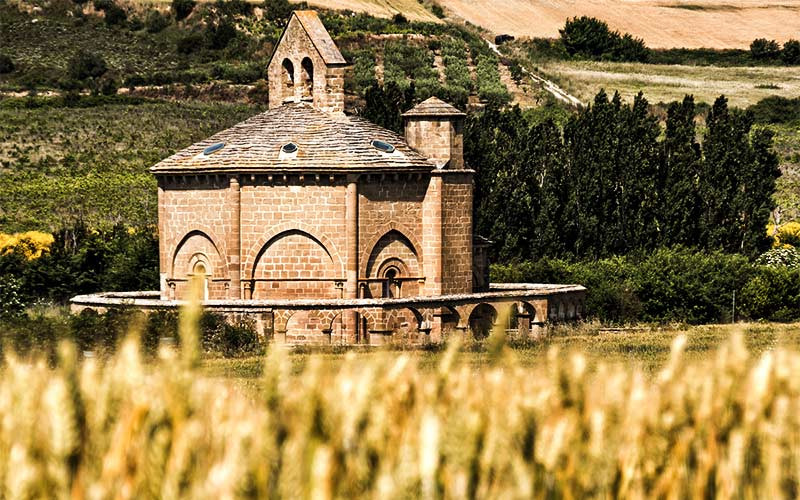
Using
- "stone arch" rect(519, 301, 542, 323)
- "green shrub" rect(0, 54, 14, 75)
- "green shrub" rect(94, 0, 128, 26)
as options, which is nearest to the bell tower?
"stone arch" rect(519, 301, 542, 323)

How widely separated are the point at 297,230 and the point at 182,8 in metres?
69.0

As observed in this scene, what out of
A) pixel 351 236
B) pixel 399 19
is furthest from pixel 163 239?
pixel 399 19

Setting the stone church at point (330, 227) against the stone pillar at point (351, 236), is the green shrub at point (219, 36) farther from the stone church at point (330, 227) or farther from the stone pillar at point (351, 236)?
the stone pillar at point (351, 236)

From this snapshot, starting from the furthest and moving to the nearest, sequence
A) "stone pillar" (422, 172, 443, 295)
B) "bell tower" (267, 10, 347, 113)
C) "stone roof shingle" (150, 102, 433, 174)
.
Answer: "bell tower" (267, 10, 347, 113)
"stone pillar" (422, 172, 443, 295)
"stone roof shingle" (150, 102, 433, 174)

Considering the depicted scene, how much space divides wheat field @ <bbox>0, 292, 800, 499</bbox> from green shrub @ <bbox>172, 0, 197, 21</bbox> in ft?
314

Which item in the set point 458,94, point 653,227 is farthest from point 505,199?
point 458,94

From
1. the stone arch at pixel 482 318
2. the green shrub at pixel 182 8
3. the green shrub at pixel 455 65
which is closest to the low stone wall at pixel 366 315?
the stone arch at pixel 482 318

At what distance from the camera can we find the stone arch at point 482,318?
3812cm

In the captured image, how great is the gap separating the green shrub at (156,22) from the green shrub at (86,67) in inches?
384

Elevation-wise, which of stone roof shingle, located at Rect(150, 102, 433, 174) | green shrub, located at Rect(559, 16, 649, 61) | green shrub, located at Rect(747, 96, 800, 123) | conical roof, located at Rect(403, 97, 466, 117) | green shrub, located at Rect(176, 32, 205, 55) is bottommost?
stone roof shingle, located at Rect(150, 102, 433, 174)

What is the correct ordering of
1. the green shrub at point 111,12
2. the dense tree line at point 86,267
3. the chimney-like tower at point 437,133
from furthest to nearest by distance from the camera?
the green shrub at point 111,12
the dense tree line at point 86,267
the chimney-like tower at point 437,133

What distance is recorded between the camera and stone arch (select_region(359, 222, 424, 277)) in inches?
1457

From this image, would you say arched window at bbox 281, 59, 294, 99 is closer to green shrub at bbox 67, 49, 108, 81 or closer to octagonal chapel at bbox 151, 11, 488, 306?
octagonal chapel at bbox 151, 11, 488, 306

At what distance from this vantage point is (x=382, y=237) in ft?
123
